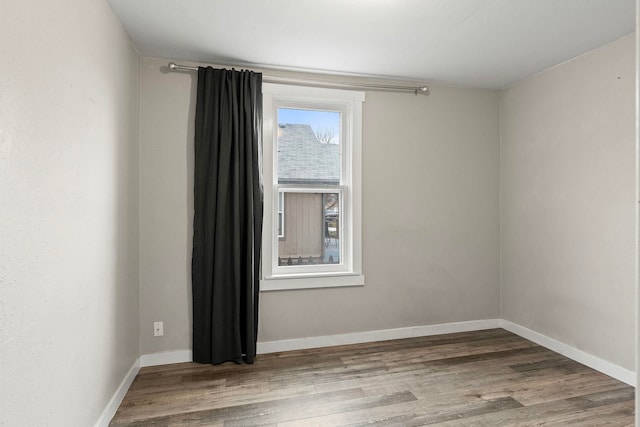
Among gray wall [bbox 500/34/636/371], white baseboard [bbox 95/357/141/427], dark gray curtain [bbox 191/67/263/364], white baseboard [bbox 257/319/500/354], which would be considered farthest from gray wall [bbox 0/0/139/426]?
gray wall [bbox 500/34/636/371]

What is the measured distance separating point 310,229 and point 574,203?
87.9 inches

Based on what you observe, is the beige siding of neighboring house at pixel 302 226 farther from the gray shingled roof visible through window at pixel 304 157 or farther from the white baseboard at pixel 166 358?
the white baseboard at pixel 166 358

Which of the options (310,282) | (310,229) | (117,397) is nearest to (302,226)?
(310,229)

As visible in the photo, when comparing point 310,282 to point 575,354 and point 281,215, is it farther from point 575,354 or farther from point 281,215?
point 575,354

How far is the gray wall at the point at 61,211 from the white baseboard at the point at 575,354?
135 inches

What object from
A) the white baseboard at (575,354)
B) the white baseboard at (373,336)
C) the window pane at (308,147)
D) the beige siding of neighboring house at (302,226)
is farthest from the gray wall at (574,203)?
the beige siding of neighboring house at (302,226)

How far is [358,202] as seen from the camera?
3.21m

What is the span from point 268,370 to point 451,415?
4.36ft

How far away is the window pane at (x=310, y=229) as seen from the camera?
10.5 feet

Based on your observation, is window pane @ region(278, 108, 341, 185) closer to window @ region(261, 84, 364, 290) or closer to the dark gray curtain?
window @ region(261, 84, 364, 290)

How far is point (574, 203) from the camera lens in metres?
2.83

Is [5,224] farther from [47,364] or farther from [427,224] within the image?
[427,224]

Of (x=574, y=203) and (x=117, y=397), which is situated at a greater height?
(x=574, y=203)

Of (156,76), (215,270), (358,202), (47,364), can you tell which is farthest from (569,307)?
(156,76)
